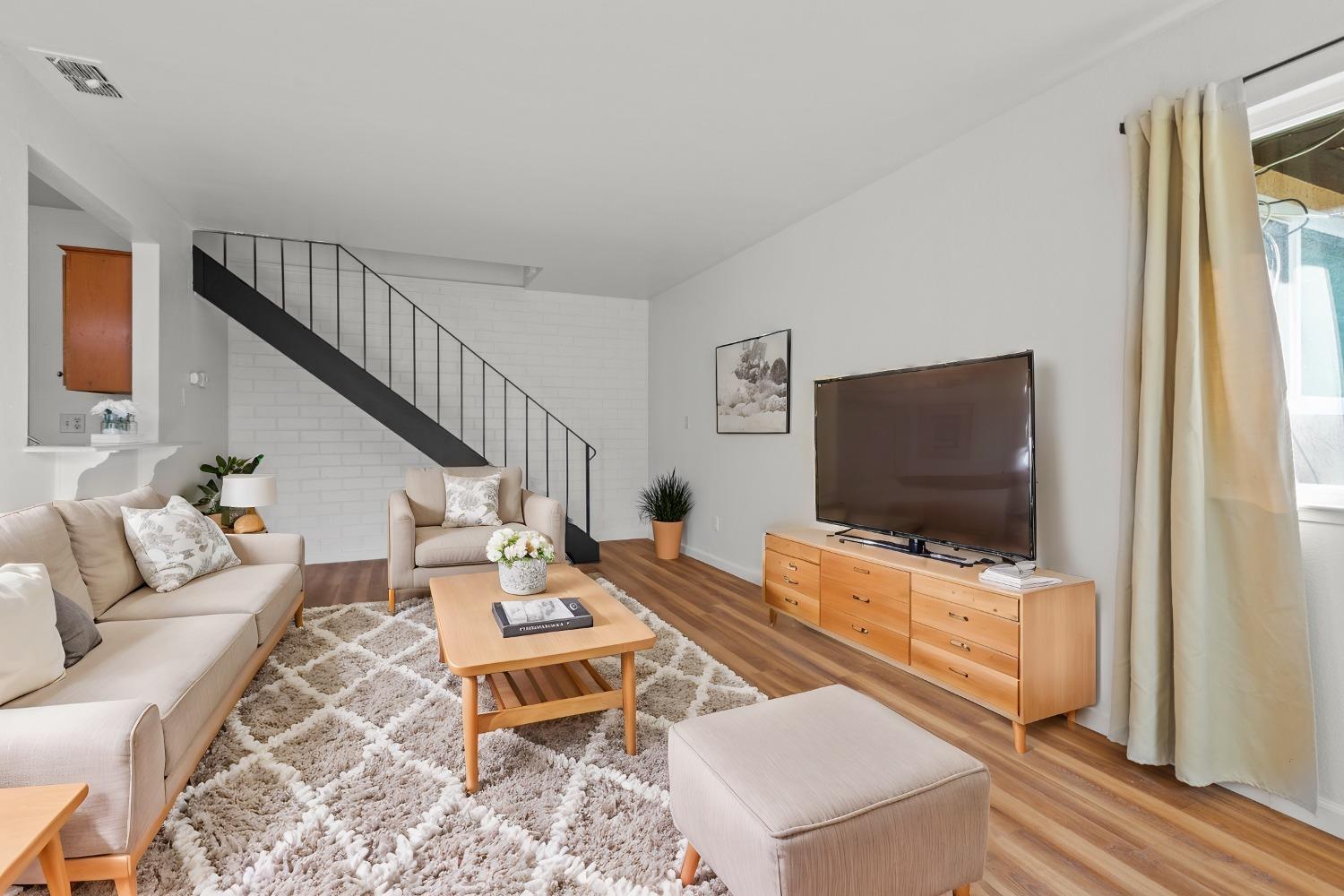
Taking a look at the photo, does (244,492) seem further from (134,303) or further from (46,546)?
(46,546)

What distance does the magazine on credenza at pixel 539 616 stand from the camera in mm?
2322

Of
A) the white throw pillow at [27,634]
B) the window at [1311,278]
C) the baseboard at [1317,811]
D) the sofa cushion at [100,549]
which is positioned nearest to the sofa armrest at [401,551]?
the sofa cushion at [100,549]

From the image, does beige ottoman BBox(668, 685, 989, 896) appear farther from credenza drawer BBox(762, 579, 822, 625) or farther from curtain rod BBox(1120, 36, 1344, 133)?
curtain rod BBox(1120, 36, 1344, 133)

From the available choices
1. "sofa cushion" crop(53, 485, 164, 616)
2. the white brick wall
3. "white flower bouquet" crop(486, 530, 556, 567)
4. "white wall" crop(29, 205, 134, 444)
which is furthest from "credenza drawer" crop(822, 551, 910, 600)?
"white wall" crop(29, 205, 134, 444)

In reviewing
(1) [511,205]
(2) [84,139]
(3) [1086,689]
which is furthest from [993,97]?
(2) [84,139]

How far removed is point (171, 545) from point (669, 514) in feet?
11.8

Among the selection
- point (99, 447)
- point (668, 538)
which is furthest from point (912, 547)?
point (99, 447)

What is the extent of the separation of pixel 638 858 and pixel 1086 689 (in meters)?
1.83

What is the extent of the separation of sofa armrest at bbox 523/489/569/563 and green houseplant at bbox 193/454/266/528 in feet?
6.45

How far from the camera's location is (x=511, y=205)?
4.00m

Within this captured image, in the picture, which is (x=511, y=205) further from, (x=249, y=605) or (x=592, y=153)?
(x=249, y=605)

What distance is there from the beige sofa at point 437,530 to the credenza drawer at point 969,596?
95.9 inches

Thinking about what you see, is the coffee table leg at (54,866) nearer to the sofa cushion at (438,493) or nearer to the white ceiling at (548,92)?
the white ceiling at (548,92)

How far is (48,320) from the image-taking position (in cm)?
414
